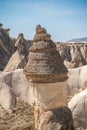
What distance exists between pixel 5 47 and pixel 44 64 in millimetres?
28818

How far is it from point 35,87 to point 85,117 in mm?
6620

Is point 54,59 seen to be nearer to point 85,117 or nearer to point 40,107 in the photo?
point 40,107

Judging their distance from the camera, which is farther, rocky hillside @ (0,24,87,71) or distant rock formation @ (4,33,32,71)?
rocky hillside @ (0,24,87,71)

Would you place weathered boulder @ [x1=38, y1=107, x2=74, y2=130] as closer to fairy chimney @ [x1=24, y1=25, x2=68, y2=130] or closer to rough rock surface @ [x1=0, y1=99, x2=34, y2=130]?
fairy chimney @ [x1=24, y1=25, x2=68, y2=130]

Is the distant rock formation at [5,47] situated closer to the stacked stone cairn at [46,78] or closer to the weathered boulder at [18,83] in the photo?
the weathered boulder at [18,83]

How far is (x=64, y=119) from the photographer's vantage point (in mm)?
3658

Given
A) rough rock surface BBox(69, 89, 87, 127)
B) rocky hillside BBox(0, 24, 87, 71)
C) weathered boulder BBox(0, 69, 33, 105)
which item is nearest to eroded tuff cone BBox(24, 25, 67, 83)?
rough rock surface BBox(69, 89, 87, 127)

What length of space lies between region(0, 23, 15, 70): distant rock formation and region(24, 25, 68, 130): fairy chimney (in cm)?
2454

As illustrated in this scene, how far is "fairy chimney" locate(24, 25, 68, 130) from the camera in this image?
438cm

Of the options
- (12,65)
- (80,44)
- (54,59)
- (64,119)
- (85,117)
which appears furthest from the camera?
(80,44)

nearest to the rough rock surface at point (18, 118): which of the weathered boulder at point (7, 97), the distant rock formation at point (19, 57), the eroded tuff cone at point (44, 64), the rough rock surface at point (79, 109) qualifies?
the weathered boulder at point (7, 97)

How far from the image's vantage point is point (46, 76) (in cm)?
444

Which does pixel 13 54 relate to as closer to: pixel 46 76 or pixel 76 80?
pixel 76 80

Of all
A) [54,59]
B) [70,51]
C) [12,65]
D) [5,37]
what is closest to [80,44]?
[70,51]
